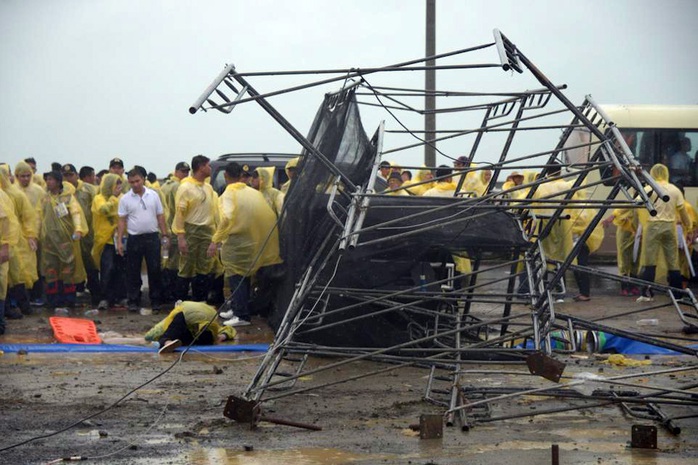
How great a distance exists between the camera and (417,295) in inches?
297

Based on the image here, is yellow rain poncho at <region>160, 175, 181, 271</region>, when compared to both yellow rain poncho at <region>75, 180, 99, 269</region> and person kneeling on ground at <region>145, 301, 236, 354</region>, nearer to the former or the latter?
yellow rain poncho at <region>75, 180, 99, 269</region>

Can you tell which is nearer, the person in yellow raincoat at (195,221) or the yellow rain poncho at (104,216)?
the person in yellow raincoat at (195,221)

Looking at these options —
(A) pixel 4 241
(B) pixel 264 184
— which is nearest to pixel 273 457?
(A) pixel 4 241

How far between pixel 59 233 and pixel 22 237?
1015 mm

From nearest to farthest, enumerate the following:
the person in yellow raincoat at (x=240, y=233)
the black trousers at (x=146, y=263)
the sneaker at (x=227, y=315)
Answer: the person in yellow raincoat at (x=240, y=233) → the sneaker at (x=227, y=315) → the black trousers at (x=146, y=263)

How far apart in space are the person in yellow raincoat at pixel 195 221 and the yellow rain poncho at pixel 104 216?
1177 millimetres

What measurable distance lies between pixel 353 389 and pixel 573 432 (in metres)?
2.09

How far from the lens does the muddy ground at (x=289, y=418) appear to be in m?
6.12

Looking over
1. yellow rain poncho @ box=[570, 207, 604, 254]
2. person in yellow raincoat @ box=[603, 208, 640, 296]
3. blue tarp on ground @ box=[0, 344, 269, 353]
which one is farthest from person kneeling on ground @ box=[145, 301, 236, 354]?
person in yellow raincoat @ box=[603, 208, 640, 296]

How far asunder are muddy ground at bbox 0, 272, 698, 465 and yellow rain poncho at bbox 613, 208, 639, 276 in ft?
17.0

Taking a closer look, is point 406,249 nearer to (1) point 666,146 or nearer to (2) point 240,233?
(2) point 240,233

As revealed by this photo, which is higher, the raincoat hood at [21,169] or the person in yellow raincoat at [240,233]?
the raincoat hood at [21,169]

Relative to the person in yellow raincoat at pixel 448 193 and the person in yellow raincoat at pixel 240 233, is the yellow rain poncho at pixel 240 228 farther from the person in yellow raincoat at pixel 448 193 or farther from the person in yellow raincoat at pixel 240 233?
the person in yellow raincoat at pixel 448 193

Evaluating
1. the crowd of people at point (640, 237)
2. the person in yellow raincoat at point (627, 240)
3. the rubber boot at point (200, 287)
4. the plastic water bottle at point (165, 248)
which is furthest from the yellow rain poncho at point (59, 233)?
the person in yellow raincoat at point (627, 240)
